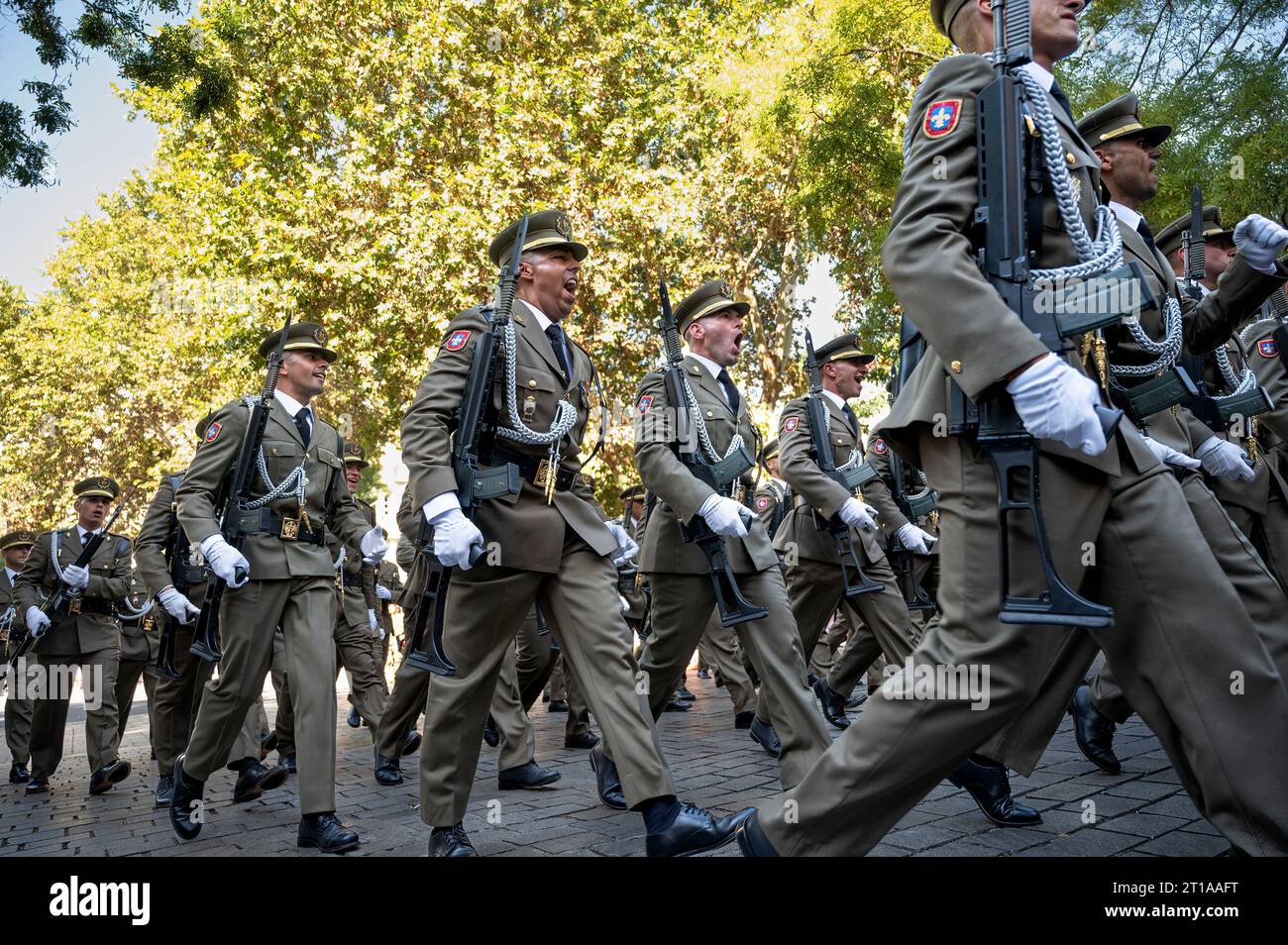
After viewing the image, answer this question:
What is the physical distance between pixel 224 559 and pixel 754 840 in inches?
125

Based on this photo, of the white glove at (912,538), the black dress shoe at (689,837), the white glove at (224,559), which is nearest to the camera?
the black dress shoe at (689,837)

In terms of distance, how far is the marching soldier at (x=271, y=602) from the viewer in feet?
16.0

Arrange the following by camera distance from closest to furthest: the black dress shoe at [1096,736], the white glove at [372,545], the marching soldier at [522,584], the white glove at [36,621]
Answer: the marching soldier at [522,584] → the black dress shoe at [1096,736] → the white glove at [372,545] → the white glove at [36,621]

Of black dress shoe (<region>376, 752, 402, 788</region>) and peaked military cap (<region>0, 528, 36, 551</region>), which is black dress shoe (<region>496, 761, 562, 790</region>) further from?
peaked military cap (<region>0, 528, 36, 551</region>)

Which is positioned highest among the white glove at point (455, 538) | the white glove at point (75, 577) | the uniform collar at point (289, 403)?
the uniform collar at point (289, 403)

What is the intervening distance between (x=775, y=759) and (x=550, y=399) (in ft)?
9.43

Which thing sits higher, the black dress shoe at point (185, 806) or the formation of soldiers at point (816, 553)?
the formation of soldiers at point (816, 553)

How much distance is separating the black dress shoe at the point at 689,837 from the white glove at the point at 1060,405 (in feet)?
6.27

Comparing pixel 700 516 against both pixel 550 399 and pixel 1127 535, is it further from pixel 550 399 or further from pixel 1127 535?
pixel 1127 535

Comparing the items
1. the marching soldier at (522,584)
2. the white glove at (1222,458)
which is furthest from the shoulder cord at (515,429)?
the white glove at (1222,458)

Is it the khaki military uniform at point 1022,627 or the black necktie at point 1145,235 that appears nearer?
the khaki military uniform at point 1022,627

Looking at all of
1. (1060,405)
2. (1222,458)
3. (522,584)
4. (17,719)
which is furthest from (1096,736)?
(17,719)

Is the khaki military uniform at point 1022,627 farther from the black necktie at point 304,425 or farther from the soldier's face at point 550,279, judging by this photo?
the black necktie at point 304,425

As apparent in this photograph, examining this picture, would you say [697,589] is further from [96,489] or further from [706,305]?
[96,489]
